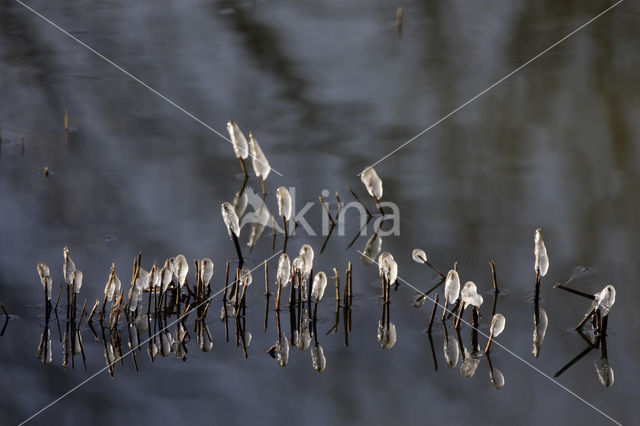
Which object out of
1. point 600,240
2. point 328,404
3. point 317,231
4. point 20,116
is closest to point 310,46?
point 20,116

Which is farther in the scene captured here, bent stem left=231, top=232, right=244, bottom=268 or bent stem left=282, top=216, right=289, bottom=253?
bent stem left=282, top=216, right=289, bottom=253

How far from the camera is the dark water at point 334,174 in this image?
204 centimetres

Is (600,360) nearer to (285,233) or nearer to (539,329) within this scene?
(539,329)

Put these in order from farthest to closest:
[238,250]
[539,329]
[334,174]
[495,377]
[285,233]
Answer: [334,174]
[285,233]
[238,250]
[539,329]
[495,377]

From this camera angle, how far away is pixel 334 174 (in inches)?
127

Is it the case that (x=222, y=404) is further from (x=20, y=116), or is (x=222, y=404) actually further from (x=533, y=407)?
(x=20, y=116)

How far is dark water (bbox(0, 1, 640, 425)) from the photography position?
2.04 m

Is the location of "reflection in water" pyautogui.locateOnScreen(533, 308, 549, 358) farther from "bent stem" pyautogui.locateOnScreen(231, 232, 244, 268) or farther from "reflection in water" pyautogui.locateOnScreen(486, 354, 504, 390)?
"bent stem" pyautogui.locateOnScreen(231, 232, 244, 268)

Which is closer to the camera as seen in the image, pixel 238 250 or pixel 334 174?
pixel 238 250

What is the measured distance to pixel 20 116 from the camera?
12.1 ft

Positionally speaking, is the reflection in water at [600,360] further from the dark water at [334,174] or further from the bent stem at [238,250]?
the bent stem at [238,250]

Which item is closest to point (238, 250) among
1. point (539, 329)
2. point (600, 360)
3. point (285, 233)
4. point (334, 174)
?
point (285, 233)

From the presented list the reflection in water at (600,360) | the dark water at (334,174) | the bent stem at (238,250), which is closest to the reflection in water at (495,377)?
the dark water at (334,174)

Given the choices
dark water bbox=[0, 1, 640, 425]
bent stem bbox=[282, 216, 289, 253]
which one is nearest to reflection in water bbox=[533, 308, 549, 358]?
dark water bbox=[0, 1, 640, 425]
